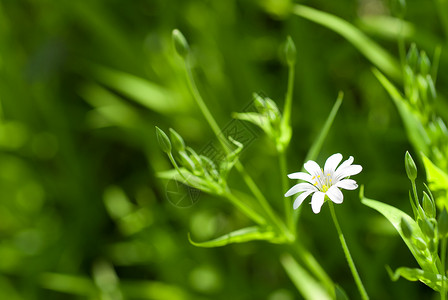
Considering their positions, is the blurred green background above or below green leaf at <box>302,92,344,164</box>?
above

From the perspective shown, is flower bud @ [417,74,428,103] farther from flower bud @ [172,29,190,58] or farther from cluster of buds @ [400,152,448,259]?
flower bud @ [172,29,190,58]

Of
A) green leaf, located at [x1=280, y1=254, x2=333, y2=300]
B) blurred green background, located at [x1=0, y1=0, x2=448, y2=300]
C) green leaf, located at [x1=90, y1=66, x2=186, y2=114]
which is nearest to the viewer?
green leaf, located at [x1=280, y1=254, x2=333, y2=300]

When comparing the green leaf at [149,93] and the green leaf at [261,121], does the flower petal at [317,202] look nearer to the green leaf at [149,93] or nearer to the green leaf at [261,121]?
the green leaf at [261,121]

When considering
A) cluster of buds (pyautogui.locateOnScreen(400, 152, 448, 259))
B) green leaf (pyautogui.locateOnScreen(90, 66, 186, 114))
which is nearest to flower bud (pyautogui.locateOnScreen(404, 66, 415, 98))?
cluster of buds (pyautogui.locateOnScreen(400, 152, 448, 259))

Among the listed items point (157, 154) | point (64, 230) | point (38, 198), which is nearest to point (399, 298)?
point (157, 154)

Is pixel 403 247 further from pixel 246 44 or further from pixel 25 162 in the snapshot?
pixel 25 162

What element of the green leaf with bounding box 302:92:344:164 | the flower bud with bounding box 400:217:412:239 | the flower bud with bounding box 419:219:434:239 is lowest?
the flower bud with bounding box 419:219:434:239

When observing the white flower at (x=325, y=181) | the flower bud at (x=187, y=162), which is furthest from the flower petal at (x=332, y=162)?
the flower bud at (x=187, y=162)
